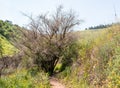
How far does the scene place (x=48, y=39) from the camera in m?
23.9

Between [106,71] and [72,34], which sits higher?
[72,34]

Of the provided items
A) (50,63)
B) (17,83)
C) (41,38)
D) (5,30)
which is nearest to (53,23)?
(41,38)

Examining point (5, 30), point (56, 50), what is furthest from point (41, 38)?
point (5, 30)

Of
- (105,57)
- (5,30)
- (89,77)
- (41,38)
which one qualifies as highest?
(5,30)

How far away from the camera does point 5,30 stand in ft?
218

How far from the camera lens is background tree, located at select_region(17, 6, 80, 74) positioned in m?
23.5

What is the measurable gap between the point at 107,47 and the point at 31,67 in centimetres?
1438

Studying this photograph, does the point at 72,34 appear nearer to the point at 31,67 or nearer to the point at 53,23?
the point at 53,23

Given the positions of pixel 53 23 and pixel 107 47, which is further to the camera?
pixel 53 23

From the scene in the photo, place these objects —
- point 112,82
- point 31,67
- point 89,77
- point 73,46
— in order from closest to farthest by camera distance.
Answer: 1. point 112,82
2. point 89,77
3. point 73,46
4. point 31,67

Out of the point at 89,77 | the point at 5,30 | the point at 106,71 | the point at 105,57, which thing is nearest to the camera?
the point at 106,71

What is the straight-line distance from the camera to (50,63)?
81.2 feet

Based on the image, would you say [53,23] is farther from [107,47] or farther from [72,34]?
[107,47]

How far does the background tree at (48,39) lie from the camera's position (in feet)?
77.2
